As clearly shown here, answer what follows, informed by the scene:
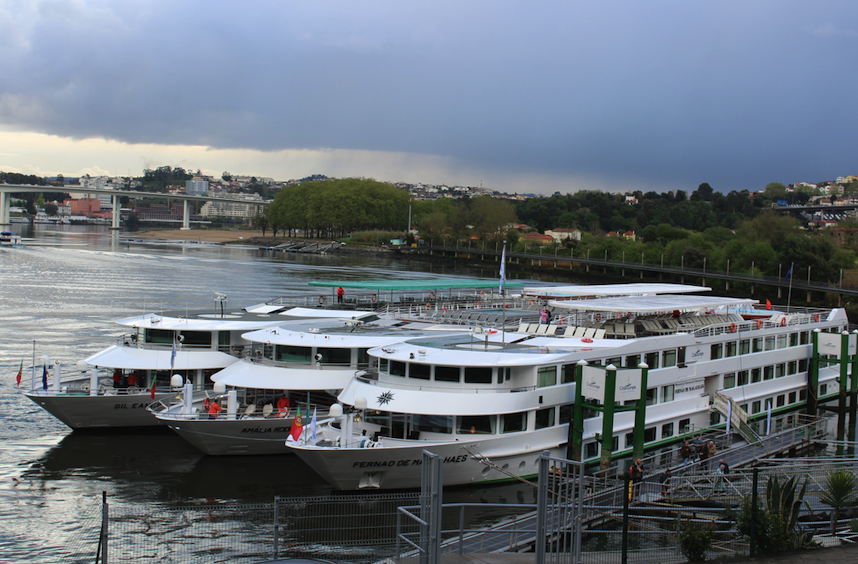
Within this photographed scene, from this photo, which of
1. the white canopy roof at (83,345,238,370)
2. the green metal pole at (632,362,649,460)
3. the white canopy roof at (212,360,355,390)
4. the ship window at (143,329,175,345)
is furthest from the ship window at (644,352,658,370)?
the ship window at (143,329,175,345)

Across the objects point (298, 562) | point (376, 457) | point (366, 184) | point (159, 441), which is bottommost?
point (159, 441)

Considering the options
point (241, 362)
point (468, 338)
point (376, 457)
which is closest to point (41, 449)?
point (241, 362)

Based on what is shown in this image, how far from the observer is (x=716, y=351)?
26172 millimetres

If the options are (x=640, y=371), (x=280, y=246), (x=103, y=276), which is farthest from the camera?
(x=280, y=246)

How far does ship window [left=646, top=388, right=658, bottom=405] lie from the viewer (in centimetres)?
2316

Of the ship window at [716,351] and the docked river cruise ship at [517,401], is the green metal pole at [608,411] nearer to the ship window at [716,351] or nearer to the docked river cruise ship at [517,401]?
the docked river cruise ship at [517,401]

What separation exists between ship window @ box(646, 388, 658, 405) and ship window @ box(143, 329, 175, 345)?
16835 mm

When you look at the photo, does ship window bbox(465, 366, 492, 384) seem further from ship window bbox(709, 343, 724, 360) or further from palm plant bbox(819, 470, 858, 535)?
ship window bbox(709, 343, 724, 360)

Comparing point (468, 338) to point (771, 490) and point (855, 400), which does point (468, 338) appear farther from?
point (855, 400)

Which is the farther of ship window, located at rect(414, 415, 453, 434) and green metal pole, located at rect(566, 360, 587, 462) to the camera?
green metal pole, located at rect(566, 360, 587, 462)

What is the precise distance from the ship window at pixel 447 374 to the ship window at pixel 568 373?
3059mm

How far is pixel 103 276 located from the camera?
79.1 meters

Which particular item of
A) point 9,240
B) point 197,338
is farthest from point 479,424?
point 9,240

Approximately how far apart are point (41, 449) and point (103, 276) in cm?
6077
